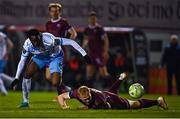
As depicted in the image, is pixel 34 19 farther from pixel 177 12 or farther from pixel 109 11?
pixel 177 12

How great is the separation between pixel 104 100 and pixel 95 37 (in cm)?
1103

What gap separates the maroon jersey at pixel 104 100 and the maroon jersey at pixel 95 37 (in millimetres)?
10292

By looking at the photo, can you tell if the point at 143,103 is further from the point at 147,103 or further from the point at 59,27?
the point at 59,27

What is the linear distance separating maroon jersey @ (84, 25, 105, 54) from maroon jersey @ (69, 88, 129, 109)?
10.3 m

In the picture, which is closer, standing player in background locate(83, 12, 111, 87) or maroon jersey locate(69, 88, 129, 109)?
maroon jersey locate(69, 88, 129, 109)

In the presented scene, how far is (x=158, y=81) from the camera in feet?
115

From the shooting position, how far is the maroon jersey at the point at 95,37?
28752mm

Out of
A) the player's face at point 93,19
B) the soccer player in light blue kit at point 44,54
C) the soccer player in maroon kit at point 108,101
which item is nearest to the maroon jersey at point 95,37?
the player's face at point 93,19

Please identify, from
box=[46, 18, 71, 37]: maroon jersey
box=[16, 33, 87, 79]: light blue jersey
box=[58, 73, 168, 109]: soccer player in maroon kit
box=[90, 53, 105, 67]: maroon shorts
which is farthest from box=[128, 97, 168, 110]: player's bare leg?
box=[90, 53, 105, 67]: maroon shorts

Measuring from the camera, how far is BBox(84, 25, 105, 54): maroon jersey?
94.3 feet

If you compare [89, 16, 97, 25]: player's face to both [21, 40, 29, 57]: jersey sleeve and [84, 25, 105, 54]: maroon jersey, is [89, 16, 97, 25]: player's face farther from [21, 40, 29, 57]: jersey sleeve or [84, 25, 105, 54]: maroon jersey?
[21, 40, 29, 57]: jersey sleeve

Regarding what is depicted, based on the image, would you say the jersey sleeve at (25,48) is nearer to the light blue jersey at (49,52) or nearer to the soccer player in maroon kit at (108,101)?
the light blue jersey at (49,52)

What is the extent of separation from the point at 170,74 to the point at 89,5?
6.94m

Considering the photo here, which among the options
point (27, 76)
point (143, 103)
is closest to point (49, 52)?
point (27, 76)
